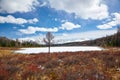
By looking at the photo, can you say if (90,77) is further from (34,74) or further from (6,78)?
(6,78)

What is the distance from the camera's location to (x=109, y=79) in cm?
888

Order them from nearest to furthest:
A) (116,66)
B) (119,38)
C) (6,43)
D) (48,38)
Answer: (116,66) → (48,38) → (119,38) → (6,43)

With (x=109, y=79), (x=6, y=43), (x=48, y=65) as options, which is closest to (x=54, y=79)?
(x=109, y=79)

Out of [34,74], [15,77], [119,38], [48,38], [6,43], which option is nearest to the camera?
[15,77]

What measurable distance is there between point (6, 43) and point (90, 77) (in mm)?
143771

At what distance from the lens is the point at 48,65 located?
13430 mm

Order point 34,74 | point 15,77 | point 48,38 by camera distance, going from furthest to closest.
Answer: point 48,38 < point 34,74 < point 15,77

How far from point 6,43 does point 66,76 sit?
143507 mm

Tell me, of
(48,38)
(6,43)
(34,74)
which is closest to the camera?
(34,74)

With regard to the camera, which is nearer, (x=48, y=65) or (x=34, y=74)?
(x=34, y=74)

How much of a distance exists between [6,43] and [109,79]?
14406 centimetres

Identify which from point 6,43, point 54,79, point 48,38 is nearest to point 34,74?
point 54,79

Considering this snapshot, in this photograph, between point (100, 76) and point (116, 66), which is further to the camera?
point (116, 66)

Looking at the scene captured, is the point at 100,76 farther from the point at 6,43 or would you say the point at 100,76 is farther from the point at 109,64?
the point at 6,43
